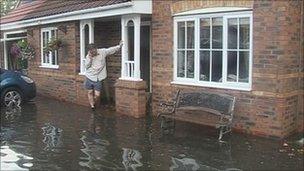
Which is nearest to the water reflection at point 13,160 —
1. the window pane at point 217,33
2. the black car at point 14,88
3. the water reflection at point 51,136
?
the water reflection at point 51,136

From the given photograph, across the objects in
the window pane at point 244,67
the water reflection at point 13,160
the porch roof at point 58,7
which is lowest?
A: the water reflection at point 13,160

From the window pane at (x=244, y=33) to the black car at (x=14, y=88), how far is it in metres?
7.20

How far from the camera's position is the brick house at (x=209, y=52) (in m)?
8.79

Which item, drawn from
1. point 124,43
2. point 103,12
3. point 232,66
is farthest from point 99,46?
point 232,66

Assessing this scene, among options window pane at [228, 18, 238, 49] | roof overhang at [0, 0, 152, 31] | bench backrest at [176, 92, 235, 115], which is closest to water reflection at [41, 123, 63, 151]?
bench backrest at [176, 92, 235, 115]

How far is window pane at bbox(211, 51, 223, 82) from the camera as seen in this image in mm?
9836

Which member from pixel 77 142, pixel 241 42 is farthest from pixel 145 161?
pixel 241 42

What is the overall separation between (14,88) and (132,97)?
4130mm

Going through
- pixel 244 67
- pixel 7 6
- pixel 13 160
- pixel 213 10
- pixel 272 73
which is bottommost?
pixel 13 160

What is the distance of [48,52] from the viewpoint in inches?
625

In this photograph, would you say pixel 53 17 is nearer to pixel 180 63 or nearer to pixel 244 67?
pixel 180 63

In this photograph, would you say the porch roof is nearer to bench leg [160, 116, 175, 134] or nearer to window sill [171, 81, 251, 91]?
window sill [171, 81, 251, 91]

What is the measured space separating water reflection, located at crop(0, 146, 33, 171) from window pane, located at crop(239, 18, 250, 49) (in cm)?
466

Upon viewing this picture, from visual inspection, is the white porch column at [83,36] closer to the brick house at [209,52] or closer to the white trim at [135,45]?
the brick house at [209,52]
